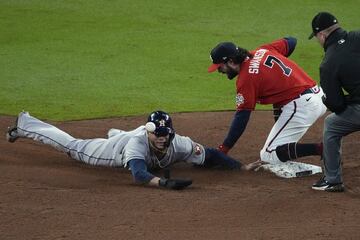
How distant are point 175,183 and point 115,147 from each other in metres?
1.11

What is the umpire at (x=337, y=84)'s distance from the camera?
685 centimetres

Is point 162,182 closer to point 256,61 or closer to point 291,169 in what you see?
point 291,169

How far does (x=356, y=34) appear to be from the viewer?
6.98 metres

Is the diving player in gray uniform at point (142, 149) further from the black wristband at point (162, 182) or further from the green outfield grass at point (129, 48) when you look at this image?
the green outfield grass at point (129, 48)

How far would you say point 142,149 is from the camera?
7.54 meters

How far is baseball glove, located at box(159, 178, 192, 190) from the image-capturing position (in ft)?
23.1

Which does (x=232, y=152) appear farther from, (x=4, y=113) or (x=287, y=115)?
(x=4, y=113)

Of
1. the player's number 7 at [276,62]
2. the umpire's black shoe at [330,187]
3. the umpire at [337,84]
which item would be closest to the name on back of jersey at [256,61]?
the player's number 7 at [276,62]

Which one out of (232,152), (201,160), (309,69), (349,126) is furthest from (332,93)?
(309,69)

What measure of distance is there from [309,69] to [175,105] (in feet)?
9.53

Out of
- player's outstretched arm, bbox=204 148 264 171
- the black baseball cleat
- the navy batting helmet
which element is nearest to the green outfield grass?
the black baseball cleat

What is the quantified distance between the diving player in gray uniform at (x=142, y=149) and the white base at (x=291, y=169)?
18 centimetres

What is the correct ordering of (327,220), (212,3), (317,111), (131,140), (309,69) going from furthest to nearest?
(212,3), (309,69), (317,111), (131,140), (327,220)

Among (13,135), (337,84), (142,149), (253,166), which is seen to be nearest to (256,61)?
(253,166)
